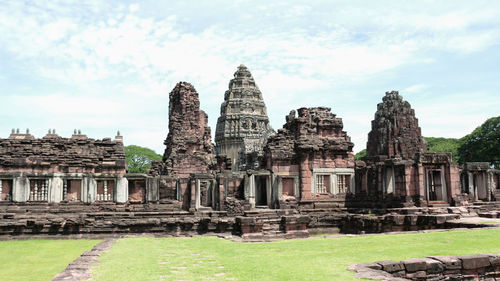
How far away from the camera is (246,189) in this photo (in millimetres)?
26344

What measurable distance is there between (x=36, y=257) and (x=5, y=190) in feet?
37.8

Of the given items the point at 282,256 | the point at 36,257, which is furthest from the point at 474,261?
the point at 36,257

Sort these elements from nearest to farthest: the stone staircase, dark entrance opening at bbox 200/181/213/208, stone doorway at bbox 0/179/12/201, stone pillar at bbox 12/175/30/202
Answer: the stone staircase → stone pillar at bbox 12/175/30/202 → stone doorway at bbox 0/179/12/201 → dark entrance opening at bbox 200/181/213/208

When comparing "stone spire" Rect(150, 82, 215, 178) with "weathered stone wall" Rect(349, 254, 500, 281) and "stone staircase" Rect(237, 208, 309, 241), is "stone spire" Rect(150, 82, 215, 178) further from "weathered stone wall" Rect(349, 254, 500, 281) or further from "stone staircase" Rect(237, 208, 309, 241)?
"weathered stone wall" Rect(349, 254, 500, 281)

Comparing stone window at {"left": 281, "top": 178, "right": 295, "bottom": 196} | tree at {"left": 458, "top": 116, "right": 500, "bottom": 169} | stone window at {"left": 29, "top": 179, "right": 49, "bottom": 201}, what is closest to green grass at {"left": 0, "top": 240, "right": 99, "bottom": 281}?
stone window at {"left": 29, "top": 179, "right": 49, "bottom": 201}

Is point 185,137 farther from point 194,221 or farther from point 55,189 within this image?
point 194,221

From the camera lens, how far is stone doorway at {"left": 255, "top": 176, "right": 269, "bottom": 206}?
28047 mm

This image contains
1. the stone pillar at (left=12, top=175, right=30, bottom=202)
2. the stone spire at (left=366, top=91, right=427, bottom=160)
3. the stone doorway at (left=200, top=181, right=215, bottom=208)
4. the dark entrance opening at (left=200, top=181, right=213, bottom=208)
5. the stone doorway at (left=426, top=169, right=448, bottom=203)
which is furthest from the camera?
the stone spire at (left=366, top=91, right=427, bottom=160)

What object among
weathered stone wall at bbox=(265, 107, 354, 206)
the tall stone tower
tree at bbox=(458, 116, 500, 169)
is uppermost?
the tall stone tower

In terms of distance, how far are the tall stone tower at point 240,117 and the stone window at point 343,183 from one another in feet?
125

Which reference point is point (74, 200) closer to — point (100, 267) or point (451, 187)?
point (100, 267)

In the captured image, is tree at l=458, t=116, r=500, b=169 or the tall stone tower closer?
tree at l=458, t=116, r=500, b=169

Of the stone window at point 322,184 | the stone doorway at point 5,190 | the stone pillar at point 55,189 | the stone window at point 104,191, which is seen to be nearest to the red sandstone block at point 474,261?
the stone window at point 322,184

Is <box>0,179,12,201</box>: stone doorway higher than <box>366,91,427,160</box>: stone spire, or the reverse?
<box>366,91,427,160</box>: stone spire
